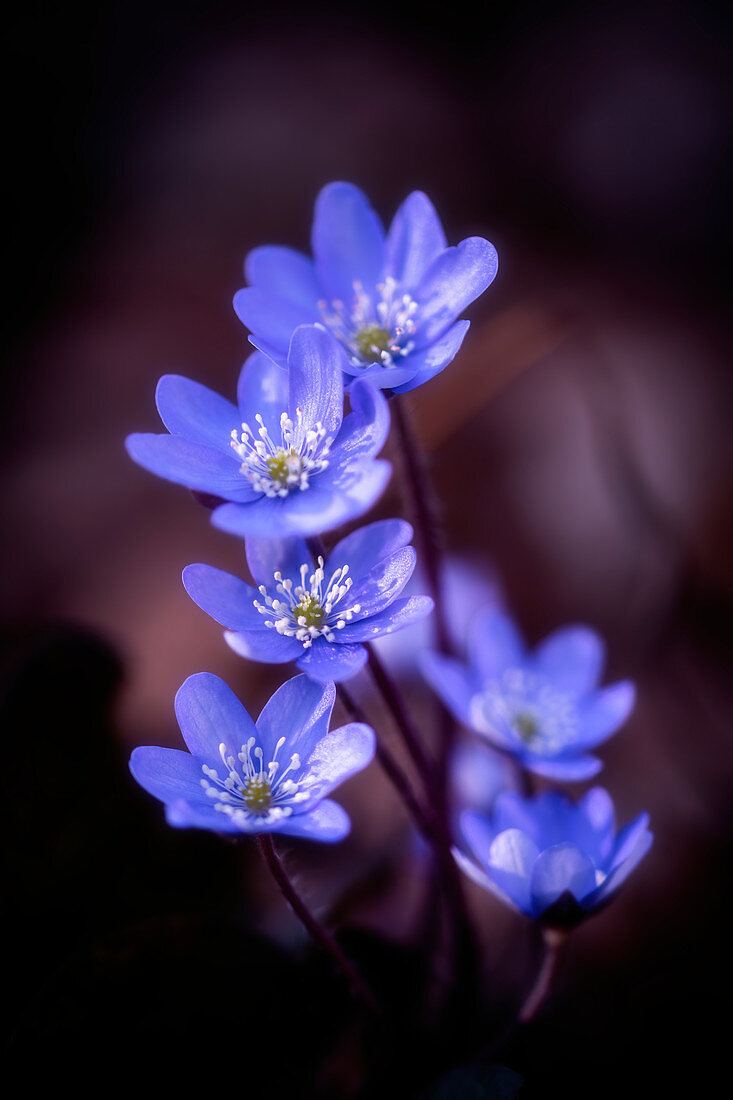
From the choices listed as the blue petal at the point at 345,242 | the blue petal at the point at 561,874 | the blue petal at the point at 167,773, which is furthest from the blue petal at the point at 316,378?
the blue petal at the point at 561,874

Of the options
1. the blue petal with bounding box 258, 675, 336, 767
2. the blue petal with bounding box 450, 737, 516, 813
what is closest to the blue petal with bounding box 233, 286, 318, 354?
the blue petal with bounding box 258, 675, 336, 767

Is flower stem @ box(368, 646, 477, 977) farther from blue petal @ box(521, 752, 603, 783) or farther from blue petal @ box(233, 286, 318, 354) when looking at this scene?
blue petal @ box(233, 286, 318, 354)

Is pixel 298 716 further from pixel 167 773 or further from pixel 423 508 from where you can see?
pixel 423 508

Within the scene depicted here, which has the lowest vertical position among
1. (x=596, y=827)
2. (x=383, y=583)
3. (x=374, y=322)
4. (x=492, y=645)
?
(x=596, y=827)

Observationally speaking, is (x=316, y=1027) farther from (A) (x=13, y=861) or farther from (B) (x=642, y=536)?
(B) (x=642, y=536)

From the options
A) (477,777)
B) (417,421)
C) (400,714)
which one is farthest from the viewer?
(417,421)

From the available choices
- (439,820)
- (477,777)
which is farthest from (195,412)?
(477,777)

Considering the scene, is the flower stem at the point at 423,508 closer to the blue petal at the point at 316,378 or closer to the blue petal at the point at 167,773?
the blue petal at the point at 316,378

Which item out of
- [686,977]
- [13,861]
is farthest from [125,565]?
[686,977]
